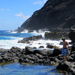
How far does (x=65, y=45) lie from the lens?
44.2ft

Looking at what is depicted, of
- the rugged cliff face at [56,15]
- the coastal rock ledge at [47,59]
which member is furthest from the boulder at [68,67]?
the rugged cliff face at [56,15]

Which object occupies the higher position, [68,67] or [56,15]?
[56,15]

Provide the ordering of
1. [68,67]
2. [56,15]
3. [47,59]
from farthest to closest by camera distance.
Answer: [56,15]
[47,59]
[68,67]

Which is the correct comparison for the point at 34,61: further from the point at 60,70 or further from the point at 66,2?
the point at 66,2

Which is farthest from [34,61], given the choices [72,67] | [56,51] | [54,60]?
[72,67]

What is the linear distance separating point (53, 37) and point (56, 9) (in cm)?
9870

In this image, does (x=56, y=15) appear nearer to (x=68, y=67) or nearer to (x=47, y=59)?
(x=47, y=59)

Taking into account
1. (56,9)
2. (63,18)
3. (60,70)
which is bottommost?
(60,70)

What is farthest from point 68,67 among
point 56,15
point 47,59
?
point 56,15

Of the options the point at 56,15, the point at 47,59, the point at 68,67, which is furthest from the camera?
the point at 56,15

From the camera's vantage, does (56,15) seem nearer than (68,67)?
No

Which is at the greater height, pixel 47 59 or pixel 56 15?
pixel 56 15

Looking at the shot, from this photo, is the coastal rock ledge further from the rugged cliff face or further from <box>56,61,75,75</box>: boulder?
the rugged cliff face

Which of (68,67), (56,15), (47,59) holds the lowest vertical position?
(68,67)
